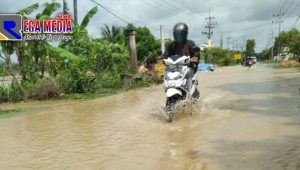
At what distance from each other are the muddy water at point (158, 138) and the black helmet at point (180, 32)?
5.14 feet

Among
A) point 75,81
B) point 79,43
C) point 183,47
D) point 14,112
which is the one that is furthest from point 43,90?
point 183,47

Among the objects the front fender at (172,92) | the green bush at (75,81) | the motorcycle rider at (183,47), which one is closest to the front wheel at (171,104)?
the front fender at (172,92)

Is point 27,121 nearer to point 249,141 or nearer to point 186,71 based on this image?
point 186,71

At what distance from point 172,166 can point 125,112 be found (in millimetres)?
5650

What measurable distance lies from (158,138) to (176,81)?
1.55 metres

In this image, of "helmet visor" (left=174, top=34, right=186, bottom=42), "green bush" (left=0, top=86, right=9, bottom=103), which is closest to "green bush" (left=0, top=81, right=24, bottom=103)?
"green bush" (left=0, top=86, right=9, bottom=103)

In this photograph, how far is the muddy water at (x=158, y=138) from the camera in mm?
5496

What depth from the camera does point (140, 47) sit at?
4450cm

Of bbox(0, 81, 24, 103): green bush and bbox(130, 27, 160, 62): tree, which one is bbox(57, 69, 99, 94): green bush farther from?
bbox(130, 27, 160, 62): tree

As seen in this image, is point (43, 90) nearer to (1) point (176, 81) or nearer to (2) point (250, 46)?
(1) point (176, 81)

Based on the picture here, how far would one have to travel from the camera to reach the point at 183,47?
875 cm

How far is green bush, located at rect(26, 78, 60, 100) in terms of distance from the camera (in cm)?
1488

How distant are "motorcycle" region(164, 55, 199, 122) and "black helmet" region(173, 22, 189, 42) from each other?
1.61 ft

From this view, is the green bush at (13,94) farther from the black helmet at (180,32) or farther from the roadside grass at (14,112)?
the black helmet at (180,32)
